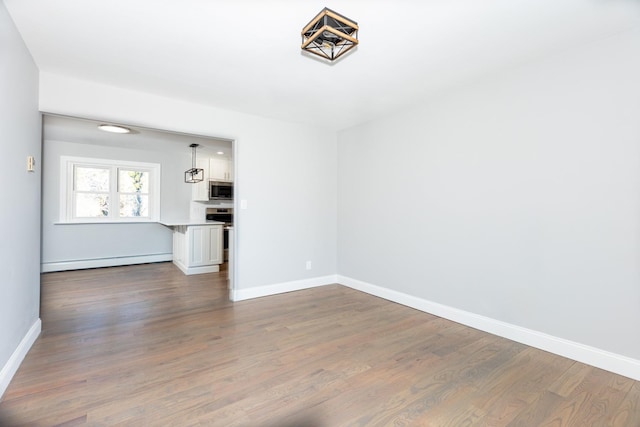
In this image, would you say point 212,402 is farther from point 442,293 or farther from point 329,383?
point 442,293

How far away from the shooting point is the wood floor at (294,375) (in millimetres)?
1651

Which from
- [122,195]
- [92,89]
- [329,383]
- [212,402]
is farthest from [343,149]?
[122,195]

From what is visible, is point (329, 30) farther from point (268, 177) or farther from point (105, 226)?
point (105, 226)

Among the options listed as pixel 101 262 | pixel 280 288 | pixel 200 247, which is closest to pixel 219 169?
pixel 200 247

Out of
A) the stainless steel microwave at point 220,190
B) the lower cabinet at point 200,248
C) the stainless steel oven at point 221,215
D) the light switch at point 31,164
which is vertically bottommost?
the lower cabinet at point 200,248

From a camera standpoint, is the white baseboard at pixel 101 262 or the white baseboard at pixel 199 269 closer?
the white baseboard at pixel 199 269

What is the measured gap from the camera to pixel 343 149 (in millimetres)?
4480

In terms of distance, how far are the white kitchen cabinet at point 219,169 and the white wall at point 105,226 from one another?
0.55 m

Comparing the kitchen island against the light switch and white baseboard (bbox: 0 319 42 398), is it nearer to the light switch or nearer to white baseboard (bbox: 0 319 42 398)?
white baseboard (bbox: 0 319 42 398)

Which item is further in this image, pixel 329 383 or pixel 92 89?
pixel 92 89

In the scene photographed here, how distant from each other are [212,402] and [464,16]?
2.80 meters

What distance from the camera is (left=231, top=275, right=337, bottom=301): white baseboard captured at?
375 cm

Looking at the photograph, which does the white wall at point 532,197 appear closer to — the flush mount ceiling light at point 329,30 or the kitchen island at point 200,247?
the flush mount ceiling light at point 329,30

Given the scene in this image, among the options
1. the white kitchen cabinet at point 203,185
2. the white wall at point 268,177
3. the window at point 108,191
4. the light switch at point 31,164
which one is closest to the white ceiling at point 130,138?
the white kitchen cabinet at point 203,185
